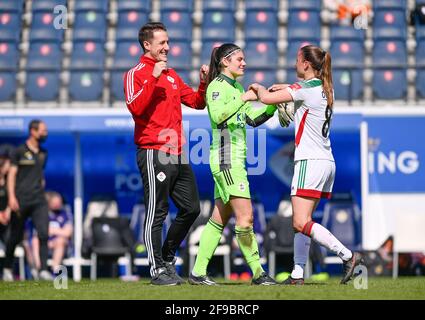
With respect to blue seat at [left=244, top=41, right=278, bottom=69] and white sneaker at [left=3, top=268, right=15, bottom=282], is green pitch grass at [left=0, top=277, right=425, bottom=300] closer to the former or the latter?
white sneaker at [left=3, top=268, right=15, bottom=282]

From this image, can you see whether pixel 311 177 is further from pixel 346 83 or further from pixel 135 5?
pixel 135 5

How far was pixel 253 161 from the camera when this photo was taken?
11.7 meters

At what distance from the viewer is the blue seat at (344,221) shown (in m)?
16.7

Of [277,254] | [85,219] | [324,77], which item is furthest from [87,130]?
[324,77]

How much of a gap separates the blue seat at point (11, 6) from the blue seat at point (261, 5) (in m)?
4.02

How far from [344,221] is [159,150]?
316 inches

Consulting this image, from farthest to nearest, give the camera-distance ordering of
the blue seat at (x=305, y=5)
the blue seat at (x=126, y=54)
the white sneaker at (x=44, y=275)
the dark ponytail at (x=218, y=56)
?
the blue seat at (x=305, y=5) < the blue seat at (x=126, y=54) < the white sneaker at (x=44, y=275) < the dark ponytail at (x=218, y=56)

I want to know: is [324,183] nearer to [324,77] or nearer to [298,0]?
[324,77]

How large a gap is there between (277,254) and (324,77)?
294 inches

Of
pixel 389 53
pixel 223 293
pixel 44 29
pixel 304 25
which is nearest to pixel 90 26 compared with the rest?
pixel 44 29

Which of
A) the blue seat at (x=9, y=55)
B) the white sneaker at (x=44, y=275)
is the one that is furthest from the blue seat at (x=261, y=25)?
the white sneaker at (x=44, y=275)

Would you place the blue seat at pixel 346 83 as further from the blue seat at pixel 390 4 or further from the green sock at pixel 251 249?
the green sock at pixel 251 249

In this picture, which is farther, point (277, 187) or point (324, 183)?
point (277, 187)

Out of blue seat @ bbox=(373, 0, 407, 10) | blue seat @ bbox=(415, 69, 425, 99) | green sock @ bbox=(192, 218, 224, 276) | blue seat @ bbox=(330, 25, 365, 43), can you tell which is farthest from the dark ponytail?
blue seat @ bbox=(373, 0, 407, 10)
